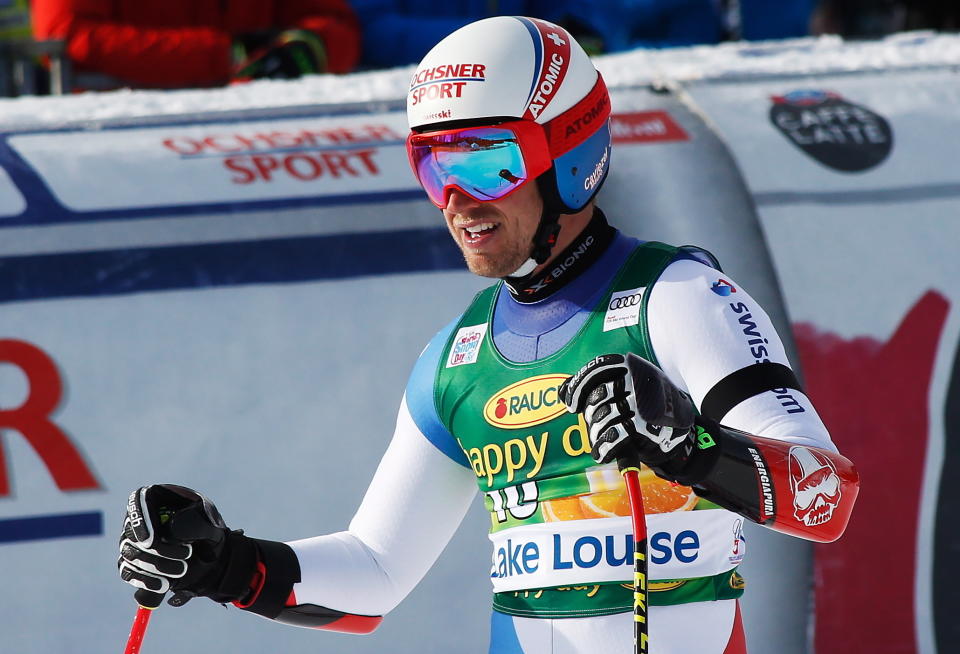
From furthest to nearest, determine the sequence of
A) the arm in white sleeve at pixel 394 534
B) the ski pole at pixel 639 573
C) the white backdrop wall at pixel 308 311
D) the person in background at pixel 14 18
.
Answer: the person in background at pixel 14 18 < the white backdrop wall at pixel 308 311 < the arm in white sleeve at pixel 394 534 < the ski pole at pixel 639 573

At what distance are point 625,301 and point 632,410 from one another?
0.47 metres

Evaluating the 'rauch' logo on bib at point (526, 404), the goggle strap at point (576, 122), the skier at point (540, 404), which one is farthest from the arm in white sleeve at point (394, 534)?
the goggle strap at point (576, 122)

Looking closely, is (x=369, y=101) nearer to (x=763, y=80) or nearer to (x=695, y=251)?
(x=763, y=80)

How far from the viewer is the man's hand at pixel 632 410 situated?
2037 mm

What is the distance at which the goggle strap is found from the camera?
2.57 meters

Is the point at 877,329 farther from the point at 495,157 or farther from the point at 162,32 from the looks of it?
the point at 162,32

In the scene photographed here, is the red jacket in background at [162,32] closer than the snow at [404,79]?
No

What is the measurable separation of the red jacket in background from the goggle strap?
2918mm

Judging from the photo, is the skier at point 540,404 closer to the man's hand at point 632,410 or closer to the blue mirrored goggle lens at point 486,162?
the blue mirrored goggle lens at point 486,162

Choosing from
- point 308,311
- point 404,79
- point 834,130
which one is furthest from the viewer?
point 404,79

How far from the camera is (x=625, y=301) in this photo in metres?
2.47

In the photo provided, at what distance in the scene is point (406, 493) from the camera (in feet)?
8.98

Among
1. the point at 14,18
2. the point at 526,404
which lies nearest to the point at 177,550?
the point at 526,404

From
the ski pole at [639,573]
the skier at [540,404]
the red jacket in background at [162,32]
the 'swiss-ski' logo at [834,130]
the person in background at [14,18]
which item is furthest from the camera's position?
the person in background at [14,18]
